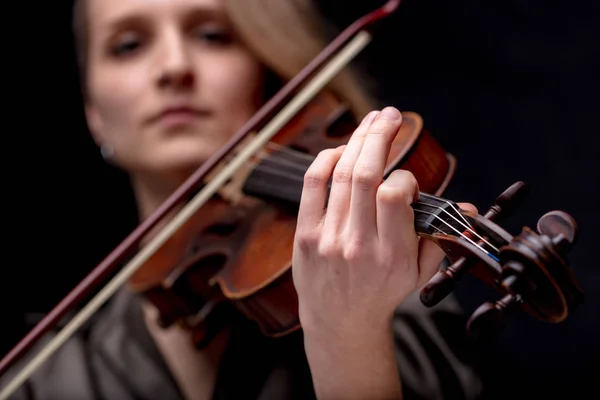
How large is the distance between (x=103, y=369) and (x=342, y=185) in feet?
1.48

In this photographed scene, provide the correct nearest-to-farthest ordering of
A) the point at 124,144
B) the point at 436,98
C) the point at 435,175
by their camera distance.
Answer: the point at 435,175 < the point at 124,144 < the point at 436,98

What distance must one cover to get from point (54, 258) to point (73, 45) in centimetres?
32

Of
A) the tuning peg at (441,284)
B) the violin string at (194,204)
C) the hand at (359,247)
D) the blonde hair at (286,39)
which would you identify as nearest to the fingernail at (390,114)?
the hand at (359,247)

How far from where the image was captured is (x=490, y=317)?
33 cm

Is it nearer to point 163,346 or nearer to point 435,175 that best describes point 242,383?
point 163,346

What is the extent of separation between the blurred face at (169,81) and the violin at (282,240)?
77mm

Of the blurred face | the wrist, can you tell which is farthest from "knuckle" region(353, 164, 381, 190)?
the blurred face

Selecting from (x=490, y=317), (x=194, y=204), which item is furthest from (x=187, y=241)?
(x=490, y=317)

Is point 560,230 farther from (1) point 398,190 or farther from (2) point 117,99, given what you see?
(2) point 117,99

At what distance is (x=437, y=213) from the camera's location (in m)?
0.38

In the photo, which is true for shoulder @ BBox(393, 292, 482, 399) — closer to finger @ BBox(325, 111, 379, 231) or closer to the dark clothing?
the dark clothing

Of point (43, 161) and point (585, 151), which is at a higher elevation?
point (43, 161)

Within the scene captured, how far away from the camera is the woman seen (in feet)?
1.52

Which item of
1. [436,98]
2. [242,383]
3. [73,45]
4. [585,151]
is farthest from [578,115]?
[73,45]
